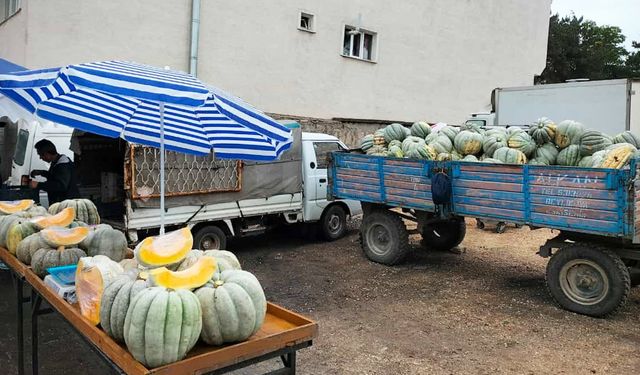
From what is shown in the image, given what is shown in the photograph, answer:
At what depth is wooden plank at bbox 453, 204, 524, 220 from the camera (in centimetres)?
611

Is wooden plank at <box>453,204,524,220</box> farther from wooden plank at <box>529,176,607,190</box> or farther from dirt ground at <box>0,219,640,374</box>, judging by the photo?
dirt ground at <box>0,219,640,374</box>

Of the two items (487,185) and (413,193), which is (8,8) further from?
(487,185)

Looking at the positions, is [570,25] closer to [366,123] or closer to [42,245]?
[366,123]

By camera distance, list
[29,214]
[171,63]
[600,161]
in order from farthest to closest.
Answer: [171,63] → [600,161] → [29,214]

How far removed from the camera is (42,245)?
11.5 feet

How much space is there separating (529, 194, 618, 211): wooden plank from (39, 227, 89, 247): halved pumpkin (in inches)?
190

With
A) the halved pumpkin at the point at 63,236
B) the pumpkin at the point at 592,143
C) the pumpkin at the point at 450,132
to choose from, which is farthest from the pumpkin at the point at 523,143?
the halved pumpkin at the point at 63,236

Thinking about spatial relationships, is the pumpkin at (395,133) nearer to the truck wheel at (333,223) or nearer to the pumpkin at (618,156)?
the truck wheel at (333,223)

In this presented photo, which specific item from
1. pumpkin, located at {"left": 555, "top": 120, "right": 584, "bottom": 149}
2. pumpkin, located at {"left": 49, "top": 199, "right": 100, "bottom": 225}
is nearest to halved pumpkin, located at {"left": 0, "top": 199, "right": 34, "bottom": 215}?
pumpkin, located at {"left": 49, "top": 199, "right": 100, "bottom": 225}

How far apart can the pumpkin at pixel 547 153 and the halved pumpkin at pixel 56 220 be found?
563 cm

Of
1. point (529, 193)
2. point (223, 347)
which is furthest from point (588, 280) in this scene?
point (223, 347)

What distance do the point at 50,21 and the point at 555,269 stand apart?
1033 centimetres

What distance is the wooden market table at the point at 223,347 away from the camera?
2096 mm

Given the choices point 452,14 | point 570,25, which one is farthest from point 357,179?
point 570,25
